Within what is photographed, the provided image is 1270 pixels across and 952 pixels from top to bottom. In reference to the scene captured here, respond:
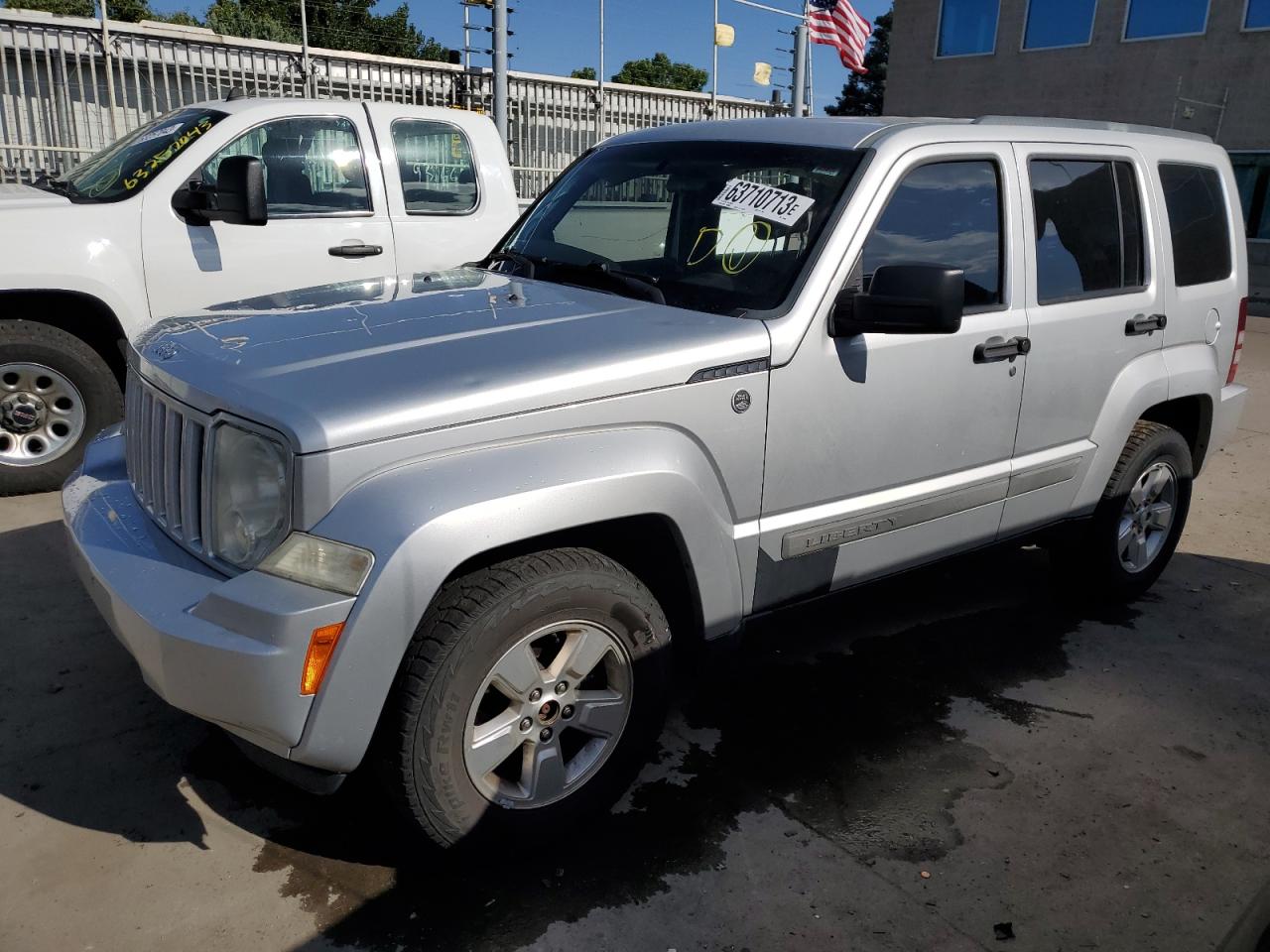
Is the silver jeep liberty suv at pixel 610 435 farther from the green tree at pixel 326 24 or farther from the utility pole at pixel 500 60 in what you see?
the green tree at pixel 326 24

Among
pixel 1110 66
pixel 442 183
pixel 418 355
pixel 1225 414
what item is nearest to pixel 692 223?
pixel 418 355

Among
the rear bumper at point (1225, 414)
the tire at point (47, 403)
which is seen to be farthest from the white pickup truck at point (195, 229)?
the rear bumper at point (1225, 414)

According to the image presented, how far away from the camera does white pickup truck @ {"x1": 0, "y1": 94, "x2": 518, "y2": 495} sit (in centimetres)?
513

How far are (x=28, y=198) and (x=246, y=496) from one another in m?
3.88

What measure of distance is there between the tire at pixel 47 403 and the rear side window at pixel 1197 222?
5021mm

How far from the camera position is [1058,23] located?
2336 cm

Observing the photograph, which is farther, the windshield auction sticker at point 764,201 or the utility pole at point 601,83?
the utility pole at point 601,83

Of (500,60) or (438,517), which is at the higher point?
(500,60)

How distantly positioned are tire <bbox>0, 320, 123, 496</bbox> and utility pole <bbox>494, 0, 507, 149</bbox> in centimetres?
749

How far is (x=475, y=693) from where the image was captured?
2494 millimetres

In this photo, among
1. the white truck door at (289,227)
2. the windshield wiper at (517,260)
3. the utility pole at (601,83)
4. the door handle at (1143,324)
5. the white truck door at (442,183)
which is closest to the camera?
the windshield wiper at (517,260)

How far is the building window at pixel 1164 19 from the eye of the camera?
21.1 meters

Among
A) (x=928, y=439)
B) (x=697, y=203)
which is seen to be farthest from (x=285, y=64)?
Result: (x=928, y=439)

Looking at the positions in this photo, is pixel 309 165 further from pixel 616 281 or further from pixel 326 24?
pixel 326 24
